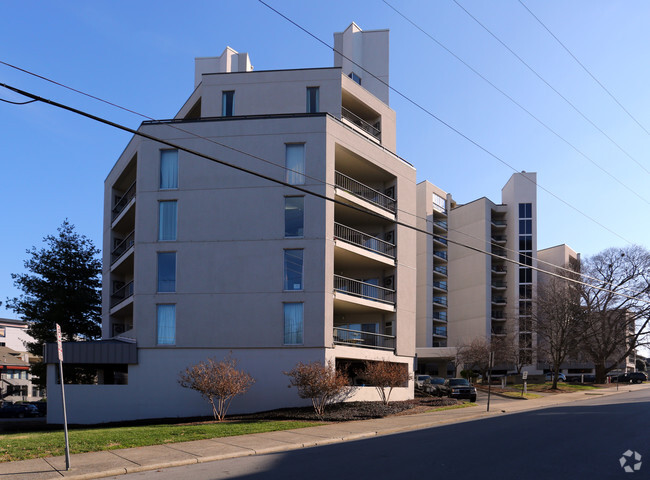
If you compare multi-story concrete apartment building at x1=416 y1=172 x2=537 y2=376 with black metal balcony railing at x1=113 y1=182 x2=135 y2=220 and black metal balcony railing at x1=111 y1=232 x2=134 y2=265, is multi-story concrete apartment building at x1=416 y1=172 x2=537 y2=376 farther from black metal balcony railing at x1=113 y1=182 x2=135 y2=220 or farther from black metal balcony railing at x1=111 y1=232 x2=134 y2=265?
black metal balcony railing at x1=111 y1=232 x2=134 y2=265

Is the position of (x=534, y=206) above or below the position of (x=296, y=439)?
above

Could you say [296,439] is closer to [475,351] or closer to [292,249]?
[292,249]

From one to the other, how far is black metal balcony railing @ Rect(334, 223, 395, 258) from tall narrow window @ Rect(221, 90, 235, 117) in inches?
331

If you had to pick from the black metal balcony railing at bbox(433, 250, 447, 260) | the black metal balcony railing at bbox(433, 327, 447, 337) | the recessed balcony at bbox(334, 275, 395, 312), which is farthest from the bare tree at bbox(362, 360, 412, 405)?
the black metal balcony railing at bbox(433, 250, 447, 260)

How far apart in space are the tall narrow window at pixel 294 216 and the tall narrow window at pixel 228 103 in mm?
7087

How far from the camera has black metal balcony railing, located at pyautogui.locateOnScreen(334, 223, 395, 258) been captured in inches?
1283

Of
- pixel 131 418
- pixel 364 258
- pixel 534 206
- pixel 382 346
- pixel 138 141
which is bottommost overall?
pixel 131 418

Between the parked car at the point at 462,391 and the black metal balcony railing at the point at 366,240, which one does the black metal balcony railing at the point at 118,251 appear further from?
the parked car at the point at 462,391

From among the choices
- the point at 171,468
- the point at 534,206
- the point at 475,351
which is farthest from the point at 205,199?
the point at 534,206

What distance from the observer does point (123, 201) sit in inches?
1422

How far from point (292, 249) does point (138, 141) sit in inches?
392

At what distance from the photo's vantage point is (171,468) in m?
13.1

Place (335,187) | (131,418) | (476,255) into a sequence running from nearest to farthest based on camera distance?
(131,418) → (335,187) → (476,255)

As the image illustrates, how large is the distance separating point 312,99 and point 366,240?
8.29 metres
